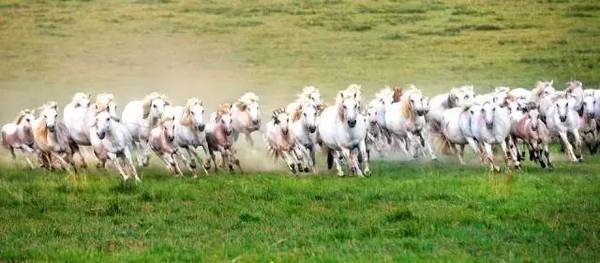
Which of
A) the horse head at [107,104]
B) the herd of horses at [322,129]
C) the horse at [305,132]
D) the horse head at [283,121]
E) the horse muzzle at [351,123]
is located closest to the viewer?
the horse head at [107,104]

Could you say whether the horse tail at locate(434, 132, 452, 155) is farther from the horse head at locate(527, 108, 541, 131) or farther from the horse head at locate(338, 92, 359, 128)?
the horse head at locate(338, 92, 359, 128)

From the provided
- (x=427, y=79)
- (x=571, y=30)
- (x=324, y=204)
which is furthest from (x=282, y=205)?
(x=571, y=30)

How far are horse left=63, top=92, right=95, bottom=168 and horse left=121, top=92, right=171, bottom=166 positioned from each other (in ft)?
5.48

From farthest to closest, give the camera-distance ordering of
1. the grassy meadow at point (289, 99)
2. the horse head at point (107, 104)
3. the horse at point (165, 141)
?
the horse at point (165, 141) < the horse head at point (107, 104) < the grassy meadow at point (289, 99)

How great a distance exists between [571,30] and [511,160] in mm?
31704

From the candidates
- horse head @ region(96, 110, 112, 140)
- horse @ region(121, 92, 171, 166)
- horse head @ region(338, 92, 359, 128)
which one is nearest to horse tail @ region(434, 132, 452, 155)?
horse head @ region(338, 92, 359, 128)

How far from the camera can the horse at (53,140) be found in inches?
1059

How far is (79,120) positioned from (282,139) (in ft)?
14.1

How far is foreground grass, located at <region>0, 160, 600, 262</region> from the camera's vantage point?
13.9 meters

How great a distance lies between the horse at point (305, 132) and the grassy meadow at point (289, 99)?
0.80m

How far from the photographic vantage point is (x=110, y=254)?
13.8m

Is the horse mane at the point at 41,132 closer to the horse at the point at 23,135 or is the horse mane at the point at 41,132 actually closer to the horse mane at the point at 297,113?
the horse at the point at 23,135

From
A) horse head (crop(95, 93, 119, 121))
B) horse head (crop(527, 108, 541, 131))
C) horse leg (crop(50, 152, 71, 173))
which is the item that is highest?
horse head (crop(95, 93, 119, 121))

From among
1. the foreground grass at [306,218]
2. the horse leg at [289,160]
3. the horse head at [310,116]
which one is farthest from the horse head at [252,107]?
the foreground grass at [306,218]
